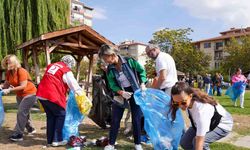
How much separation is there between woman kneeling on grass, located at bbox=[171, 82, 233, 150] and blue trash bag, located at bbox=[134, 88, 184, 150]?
756 mm

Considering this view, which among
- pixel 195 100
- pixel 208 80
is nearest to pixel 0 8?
pixel 208 80

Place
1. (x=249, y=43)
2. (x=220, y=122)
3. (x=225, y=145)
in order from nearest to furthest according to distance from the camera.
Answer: (x=220, y=122), (x=225, y=145), (x=249, y=43)

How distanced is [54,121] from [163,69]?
6.70 feet

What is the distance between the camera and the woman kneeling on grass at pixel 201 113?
3.48 metres

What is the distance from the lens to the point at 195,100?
358cm

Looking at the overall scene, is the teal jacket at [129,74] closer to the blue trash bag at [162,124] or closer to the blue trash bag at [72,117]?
the blue trash bag at [162,124]

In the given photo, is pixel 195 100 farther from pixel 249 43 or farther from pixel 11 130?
pixel 249 43

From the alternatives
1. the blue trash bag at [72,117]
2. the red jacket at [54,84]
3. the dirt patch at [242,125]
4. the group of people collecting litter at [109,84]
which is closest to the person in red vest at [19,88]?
the group of people collecting litter at [109,84]

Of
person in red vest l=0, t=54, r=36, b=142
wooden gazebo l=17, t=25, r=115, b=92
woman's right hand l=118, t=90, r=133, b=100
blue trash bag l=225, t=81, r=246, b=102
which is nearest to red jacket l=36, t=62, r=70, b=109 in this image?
person in red vest l=0, t=54, r=36, b=142

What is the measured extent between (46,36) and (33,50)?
2.00 metres

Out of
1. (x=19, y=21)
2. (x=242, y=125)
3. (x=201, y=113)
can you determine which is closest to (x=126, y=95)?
(x=201, y=113)

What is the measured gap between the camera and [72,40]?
11.3 m

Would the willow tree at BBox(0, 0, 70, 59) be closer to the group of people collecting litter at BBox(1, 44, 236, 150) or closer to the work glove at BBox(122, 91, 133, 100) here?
the group of people collecting litter at BBox(1, 44, 236, 150)

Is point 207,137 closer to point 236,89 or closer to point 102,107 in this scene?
point 102,107
